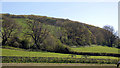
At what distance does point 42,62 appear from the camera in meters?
17.4

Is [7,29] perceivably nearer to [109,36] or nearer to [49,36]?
[49,36]

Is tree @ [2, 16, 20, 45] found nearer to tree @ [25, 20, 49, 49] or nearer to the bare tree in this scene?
the bare tree

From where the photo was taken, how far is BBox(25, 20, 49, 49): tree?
82.3ft

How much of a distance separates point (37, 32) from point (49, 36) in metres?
2.54

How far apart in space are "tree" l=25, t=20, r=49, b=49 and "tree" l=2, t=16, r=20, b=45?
8.00 ft

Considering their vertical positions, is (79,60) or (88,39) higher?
(88,39)

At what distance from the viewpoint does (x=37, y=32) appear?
1011 inches

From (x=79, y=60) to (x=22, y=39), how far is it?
11.9 meters

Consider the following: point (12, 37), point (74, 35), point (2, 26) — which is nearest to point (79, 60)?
point (74, 35)

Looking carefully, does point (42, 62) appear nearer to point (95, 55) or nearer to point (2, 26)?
point (95, 55)

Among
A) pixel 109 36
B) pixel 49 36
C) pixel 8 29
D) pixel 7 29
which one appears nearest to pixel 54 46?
pixel 49 36

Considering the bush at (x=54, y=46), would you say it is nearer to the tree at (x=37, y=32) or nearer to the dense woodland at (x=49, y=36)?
the dense woodland at (x=49, y=36)

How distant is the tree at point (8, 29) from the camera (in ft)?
78.6

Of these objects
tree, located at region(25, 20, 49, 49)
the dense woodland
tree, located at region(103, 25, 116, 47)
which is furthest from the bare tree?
tree, located at region(103, 25, 116, 47)
